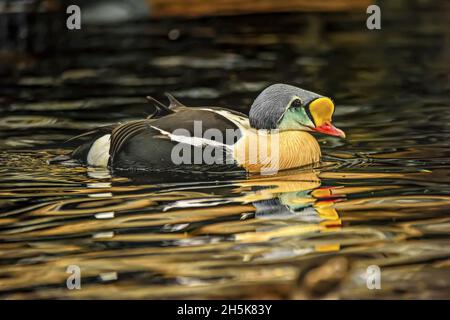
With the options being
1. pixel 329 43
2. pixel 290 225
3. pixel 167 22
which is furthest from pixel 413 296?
pixel 167 22

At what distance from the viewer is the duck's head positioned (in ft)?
28.3

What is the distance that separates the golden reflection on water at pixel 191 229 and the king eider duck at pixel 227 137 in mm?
158

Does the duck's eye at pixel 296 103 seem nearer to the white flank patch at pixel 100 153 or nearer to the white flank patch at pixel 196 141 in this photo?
the white flank patch at pixel 196 141

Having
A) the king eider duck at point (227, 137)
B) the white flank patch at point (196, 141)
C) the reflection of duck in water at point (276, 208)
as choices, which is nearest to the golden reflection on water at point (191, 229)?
the reflection of duck in water at point (276, 208)

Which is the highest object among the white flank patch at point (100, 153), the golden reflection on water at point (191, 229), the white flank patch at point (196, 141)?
the white flank patch at point (196, 141)

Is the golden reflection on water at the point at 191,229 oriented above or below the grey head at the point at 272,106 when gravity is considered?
below

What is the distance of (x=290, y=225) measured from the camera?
7148 millimetres

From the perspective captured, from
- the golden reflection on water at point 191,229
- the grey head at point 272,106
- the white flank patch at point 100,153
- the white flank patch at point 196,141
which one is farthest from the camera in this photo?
the white flank patch at point 100,153

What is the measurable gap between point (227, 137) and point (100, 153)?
44.7 inches

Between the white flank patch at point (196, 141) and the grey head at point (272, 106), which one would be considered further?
the grey head at point (272, 106)

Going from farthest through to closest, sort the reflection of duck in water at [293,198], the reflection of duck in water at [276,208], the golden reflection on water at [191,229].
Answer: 1. the reflection of duck in water at [293,198]
2. the reflection of duck in water at [276,208]
3. the golden reflection on water at [191,229]

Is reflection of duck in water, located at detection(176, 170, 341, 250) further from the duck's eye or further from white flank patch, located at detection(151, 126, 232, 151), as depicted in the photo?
the duck's eye

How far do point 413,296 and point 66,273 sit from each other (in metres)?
1.78

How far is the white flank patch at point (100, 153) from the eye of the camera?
29.4 feet
